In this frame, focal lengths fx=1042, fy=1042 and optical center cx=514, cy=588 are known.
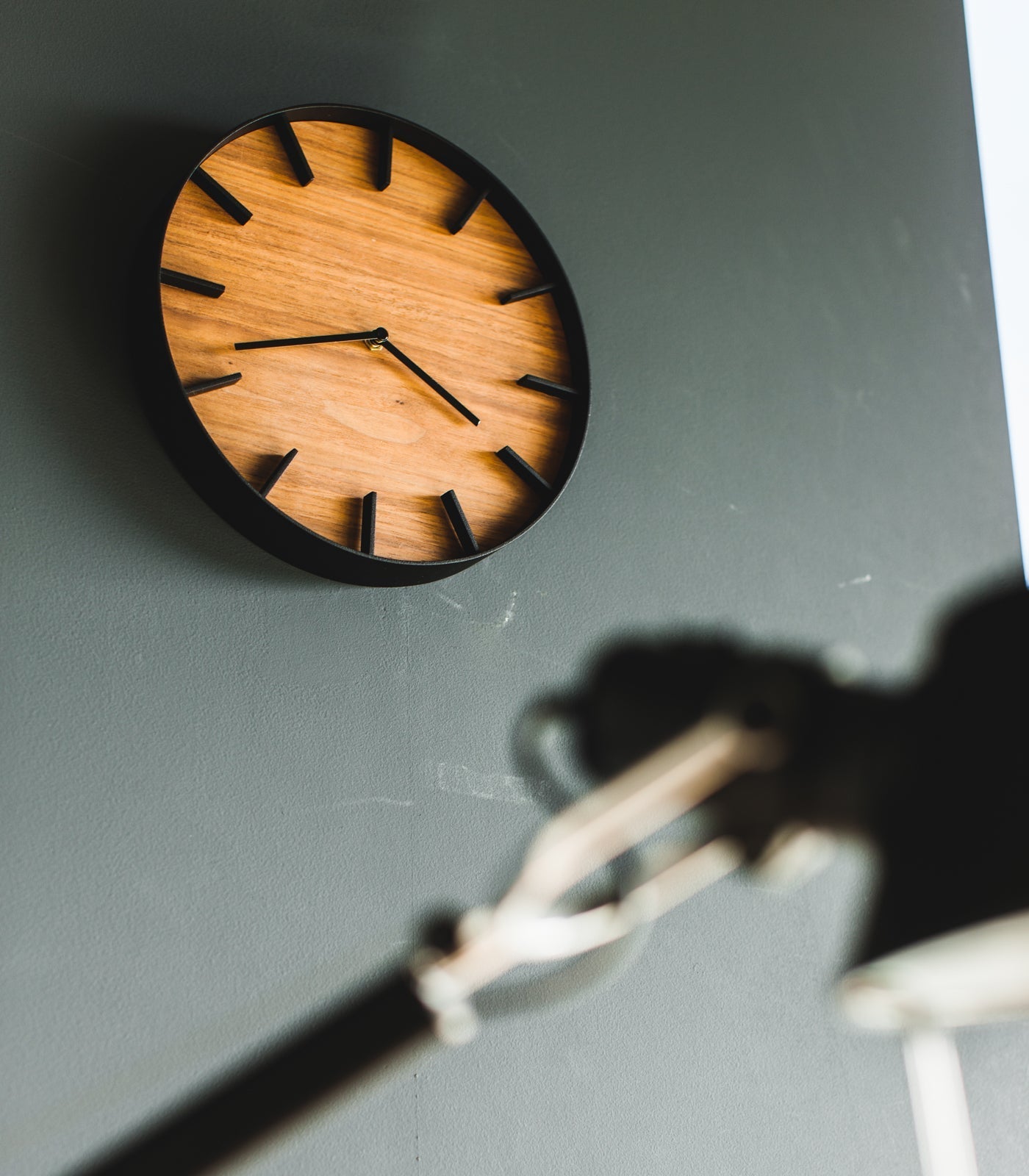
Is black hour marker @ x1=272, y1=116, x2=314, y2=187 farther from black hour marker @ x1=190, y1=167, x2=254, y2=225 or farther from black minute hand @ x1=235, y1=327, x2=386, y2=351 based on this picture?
black minute hand @ x1=235, y1=327, x2=386, y2=351

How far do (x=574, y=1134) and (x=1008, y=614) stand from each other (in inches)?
46.6

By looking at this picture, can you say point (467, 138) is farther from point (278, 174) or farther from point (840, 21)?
point (840, 21)

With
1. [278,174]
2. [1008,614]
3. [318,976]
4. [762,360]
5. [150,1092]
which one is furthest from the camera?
[1008,614]

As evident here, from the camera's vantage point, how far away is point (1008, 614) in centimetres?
184

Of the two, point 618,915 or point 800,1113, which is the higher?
point 618,915

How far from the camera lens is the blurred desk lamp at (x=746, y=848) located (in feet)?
3.66

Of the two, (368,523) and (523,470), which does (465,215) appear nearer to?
(523,470)

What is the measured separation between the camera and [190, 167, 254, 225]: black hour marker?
1195mm

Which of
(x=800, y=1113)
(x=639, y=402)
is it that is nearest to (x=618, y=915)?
(x=800, y=1113)

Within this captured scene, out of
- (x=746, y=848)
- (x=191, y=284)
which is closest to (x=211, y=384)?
(x=191, y=284)

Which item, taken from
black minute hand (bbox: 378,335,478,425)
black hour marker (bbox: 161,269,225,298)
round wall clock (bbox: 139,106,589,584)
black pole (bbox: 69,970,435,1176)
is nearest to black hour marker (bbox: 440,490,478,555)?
round wall clock (bbox: 139,106,589,584)

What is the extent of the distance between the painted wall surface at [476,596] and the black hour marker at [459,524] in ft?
0.25

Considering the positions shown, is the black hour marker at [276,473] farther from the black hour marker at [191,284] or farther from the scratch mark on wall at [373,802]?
the scratch mark on wall at [373,802]

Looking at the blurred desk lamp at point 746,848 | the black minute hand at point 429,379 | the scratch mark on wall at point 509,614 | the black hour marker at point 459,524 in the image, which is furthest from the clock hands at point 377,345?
the blurred desk lamp at point 746,848
